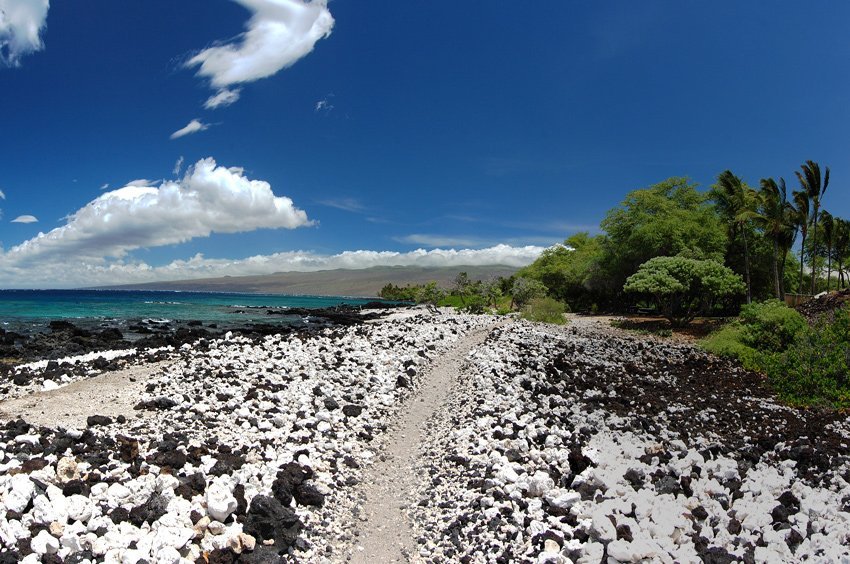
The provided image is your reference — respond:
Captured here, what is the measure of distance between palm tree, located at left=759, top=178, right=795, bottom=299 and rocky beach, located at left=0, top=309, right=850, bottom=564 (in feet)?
71.8

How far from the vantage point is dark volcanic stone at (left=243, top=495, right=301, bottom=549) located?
476 cm

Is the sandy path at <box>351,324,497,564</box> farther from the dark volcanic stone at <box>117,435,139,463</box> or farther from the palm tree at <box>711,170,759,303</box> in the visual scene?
the palm tree at <box>711,170,759,303</box>

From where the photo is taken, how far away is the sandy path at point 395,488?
5090 millimetres

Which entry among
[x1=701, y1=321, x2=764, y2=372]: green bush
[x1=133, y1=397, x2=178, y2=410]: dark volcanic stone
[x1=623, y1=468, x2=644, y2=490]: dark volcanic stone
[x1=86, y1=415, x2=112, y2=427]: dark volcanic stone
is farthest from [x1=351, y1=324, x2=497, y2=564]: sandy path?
[x1=701, y1=321, x2=764, y2=372]: green bush

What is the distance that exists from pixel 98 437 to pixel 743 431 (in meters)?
9.44

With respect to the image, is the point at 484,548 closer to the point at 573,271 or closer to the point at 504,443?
the point at 504,443

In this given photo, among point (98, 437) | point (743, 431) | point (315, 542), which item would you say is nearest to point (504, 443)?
point (315, 542)

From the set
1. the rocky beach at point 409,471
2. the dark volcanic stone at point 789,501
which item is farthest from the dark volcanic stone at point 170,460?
the dark volcanic stone at point 789,501

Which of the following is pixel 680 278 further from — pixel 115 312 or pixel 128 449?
pixel 115 312

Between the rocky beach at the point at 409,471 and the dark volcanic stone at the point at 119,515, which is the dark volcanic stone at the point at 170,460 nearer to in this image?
the rocky beach at the point at 409,471

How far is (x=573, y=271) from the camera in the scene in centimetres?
4091

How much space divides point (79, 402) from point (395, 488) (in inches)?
251

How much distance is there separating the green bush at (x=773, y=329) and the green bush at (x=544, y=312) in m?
11.0

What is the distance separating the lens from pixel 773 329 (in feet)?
54.3
